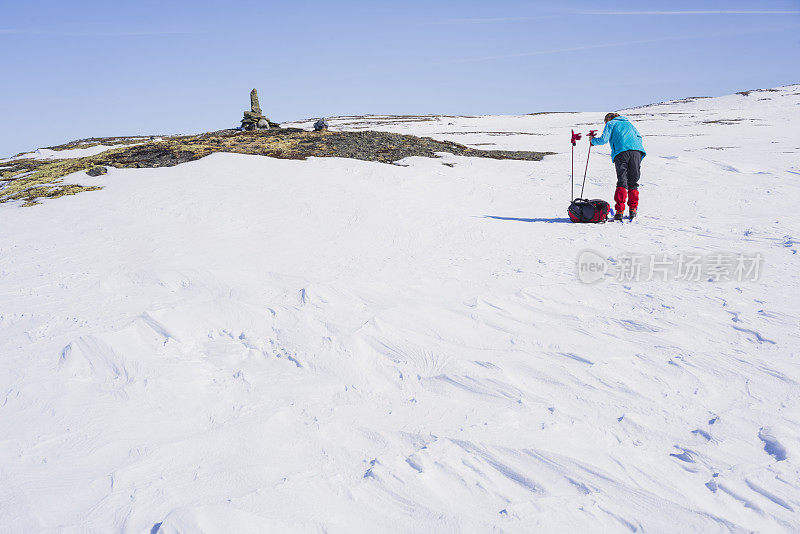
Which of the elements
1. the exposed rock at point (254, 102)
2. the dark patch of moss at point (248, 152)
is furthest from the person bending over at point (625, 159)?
the exposed rock at point (254, 102)

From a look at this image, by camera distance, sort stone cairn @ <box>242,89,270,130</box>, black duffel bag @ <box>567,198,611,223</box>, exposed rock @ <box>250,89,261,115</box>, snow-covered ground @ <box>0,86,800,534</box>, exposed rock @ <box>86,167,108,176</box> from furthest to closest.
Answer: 1. exposed rock @ <box>250,89,261,115</box>
2. stone cairn @ <box>242,89,270,130</box>
3. exposed rock @ <box>86,167,108,176</box>
4. black duffel bag @ <box>567,198,611,223</box>
5. snow-covered ground @ <box>0,86,800,534</box>

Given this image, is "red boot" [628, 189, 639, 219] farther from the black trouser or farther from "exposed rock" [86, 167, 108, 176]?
"exposed rock" [86, 167, 108, 176]

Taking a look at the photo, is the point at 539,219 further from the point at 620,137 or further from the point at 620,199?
the point at 620,137

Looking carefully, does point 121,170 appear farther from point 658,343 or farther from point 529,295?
point 658,343

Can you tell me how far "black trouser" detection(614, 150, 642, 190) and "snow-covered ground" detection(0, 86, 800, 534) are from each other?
1.17 meters

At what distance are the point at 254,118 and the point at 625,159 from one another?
18.8 m

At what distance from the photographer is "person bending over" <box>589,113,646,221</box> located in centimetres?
768

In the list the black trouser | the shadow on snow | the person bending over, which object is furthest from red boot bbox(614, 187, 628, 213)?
the shadow on snow

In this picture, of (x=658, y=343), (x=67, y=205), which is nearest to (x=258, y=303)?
(x=658, y=343)

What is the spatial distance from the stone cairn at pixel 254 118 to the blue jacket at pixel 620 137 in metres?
18.1

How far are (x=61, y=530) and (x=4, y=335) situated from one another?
8.71ft

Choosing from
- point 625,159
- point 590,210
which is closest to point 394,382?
point 590,210

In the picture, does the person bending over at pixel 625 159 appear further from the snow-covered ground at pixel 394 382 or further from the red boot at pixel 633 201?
the snow-covered ground at pixel 394 382

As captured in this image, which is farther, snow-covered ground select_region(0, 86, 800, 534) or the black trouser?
the black trouser
